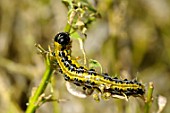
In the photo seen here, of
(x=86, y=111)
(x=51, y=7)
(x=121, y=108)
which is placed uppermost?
(x=51, y=7)

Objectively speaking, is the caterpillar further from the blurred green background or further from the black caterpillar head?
the blurred green background

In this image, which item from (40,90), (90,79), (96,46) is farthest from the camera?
(96,46)

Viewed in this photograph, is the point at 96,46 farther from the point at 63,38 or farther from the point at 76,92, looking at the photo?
the point at 63,38

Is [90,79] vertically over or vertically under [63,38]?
under

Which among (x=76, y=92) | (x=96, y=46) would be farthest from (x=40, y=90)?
(x=96, y=46)

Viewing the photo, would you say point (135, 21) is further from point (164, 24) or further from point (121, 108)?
point (121, 108)

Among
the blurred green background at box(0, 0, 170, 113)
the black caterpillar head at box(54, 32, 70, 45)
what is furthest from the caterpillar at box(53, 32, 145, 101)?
the blurred green background at box(0, 0, 170, 113)

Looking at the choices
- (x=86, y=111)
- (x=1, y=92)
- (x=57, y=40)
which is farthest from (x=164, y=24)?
(x=57, y=40)
